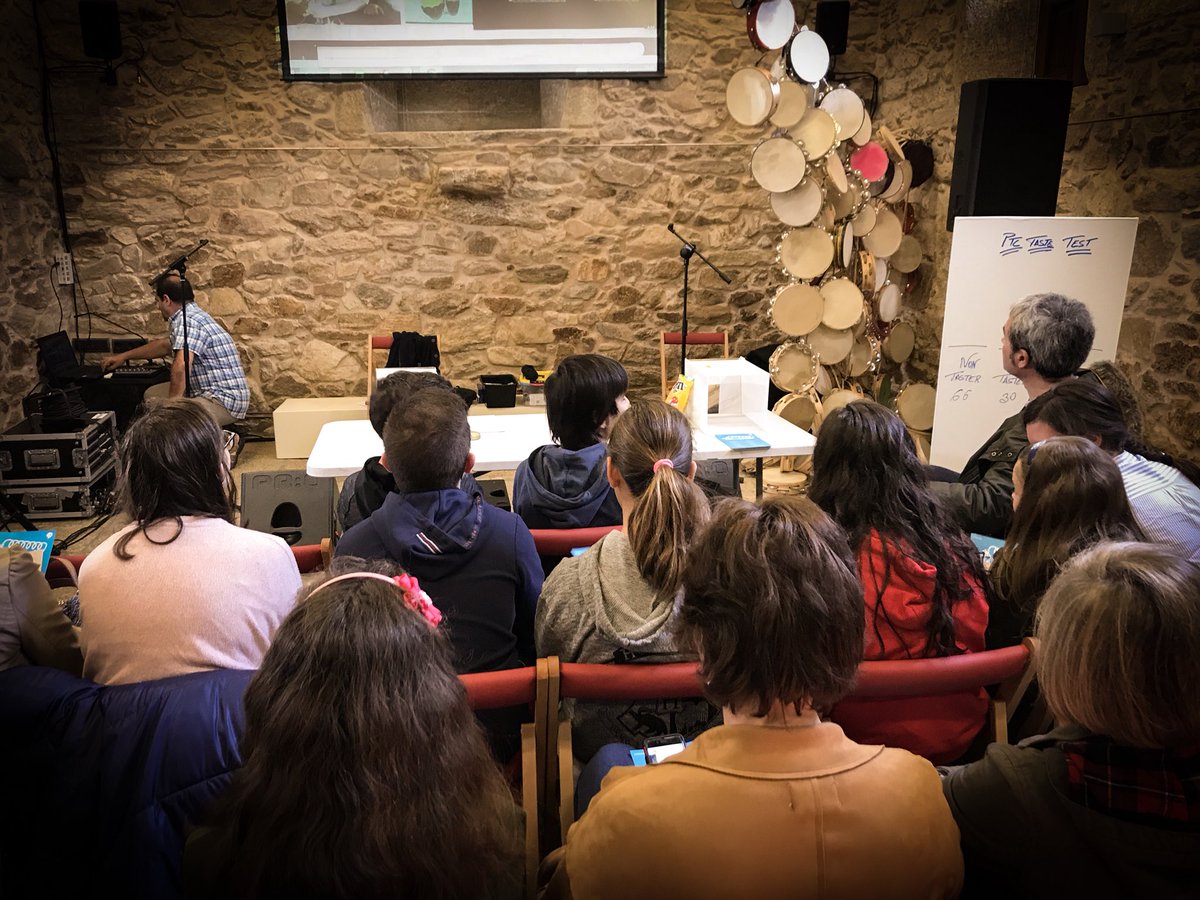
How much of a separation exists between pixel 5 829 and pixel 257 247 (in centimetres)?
510

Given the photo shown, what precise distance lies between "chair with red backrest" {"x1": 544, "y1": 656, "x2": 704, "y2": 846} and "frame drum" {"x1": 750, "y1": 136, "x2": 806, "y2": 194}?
3410 mm

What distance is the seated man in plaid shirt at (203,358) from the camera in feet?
16.1

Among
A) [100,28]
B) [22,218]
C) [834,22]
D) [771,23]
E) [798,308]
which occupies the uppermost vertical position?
[834,22]

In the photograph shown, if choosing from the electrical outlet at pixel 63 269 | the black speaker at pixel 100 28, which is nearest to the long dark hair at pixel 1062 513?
the black speaker at pixel 100 28

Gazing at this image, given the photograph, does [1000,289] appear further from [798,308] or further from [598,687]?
[598,687]

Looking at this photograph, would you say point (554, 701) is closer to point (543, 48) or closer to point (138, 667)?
point (138, 667)

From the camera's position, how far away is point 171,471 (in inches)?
65.0

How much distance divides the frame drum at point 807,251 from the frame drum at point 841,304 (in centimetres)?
11

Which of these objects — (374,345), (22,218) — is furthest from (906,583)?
(22,218)

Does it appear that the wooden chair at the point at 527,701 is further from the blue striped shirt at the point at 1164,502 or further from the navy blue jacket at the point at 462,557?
the blue striped shirt at the point at 1164,502

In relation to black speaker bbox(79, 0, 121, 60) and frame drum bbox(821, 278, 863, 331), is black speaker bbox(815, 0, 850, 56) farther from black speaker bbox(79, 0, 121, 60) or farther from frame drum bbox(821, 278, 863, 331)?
black speaker bbox(79, 0, 121, 60)

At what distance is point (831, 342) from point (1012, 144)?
127 centimetres

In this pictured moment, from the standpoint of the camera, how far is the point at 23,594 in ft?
4.79

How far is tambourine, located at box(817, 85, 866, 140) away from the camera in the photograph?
454cm
